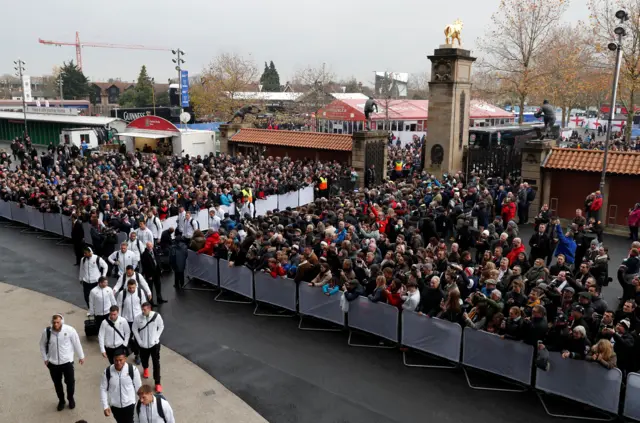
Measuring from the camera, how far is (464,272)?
998 centimetres

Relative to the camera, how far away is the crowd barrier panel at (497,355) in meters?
8.46

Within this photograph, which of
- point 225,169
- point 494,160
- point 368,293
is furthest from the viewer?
point 225,169

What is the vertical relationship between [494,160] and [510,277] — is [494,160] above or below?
above

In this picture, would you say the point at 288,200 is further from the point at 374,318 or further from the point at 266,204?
the point at 374,318

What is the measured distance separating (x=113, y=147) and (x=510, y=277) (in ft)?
104

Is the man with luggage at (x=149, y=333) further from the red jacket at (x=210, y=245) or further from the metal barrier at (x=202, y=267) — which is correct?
the red jacket at (x=210, y=245)

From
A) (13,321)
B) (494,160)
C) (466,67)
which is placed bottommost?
(13,321)

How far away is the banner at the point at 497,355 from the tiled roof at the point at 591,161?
39.3 feet

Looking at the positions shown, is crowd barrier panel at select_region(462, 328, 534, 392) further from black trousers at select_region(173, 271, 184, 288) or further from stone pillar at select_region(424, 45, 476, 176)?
stone pillar at select_region(424, 45, 476, 176)

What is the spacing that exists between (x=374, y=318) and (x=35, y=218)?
49.3 feet

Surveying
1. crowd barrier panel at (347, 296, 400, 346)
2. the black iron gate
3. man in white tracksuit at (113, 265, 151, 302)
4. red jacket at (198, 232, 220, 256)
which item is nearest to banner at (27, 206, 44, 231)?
red jacket at (198, 232, 220, 256)

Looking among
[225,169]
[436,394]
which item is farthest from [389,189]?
[436,394]

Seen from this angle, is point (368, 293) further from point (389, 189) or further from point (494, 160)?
point (494, 160)

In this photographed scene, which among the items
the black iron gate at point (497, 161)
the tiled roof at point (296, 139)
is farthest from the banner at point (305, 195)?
the black iron gate at point (497, 161)
